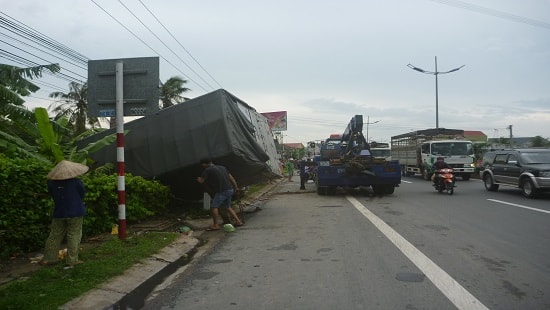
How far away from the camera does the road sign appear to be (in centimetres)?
794

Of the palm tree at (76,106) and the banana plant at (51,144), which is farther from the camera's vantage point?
the palm tree at (76,106)

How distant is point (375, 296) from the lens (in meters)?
4.87

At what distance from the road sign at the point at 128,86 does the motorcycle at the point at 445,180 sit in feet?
39.6

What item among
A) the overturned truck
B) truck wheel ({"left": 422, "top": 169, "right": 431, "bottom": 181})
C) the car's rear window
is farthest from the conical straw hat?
truck wheel ({"left": 422, "top": 169, "right": 431, "bottom": 181})

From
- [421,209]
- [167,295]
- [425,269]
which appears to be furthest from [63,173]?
[421,209]

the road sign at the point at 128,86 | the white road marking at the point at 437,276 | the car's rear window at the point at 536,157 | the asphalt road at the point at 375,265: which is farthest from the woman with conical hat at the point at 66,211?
the car's rear window at the point at 536,157

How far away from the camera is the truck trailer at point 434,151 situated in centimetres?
2369

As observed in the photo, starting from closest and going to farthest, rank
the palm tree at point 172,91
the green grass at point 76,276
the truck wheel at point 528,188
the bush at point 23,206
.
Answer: the green grass at point 76,276 < the bush at point 23,206 < the truck wheel at point 528,188 < the palm tree at point 172,91

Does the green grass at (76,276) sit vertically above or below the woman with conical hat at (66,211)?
below

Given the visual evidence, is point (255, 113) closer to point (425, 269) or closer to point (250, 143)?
point (250, 143)

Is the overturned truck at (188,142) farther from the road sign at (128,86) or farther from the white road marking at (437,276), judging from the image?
the white road marking at (437,276)

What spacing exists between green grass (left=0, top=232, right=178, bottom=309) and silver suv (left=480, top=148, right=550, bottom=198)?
12265 millimetres

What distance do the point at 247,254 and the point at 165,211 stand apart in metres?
4.88

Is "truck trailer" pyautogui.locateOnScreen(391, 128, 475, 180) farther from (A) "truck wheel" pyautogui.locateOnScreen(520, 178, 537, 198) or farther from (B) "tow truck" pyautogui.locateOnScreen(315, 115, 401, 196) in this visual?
(A) "truck wheel" pyautogui.locateOnScreen(520, 178, 537, 198)
